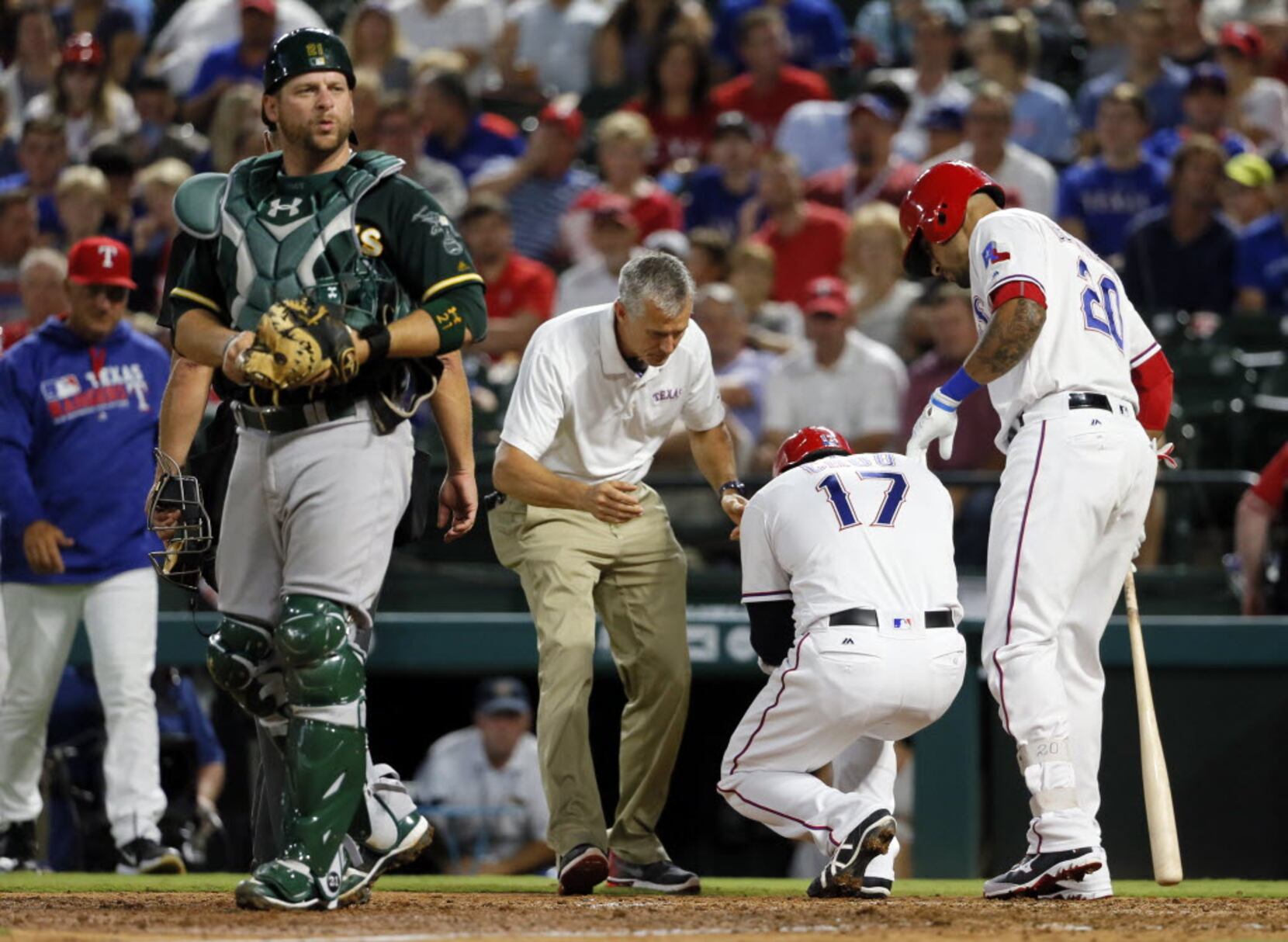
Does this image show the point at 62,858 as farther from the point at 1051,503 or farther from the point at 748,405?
the point at 1051,503

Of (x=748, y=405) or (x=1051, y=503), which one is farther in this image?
(x=748, y=405)

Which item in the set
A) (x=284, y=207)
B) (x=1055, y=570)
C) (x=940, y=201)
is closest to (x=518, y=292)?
(x=940, y=201)

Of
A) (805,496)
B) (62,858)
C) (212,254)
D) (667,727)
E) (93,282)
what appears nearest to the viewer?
(212,254)

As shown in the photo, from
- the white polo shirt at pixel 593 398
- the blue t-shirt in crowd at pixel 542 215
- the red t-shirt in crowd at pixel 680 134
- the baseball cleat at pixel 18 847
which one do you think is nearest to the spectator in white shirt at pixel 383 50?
the red t-shirt in crowd at pixel 680 134

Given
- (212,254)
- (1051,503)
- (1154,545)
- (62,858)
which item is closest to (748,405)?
(1154,545)

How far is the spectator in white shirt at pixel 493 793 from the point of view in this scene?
844cm

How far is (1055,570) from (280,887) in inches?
82.8

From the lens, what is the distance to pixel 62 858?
804 centimetres

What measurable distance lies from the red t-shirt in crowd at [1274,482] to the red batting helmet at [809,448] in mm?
2490

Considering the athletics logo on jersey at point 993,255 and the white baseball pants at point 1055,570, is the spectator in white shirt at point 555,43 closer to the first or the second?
the athletics logo on jersey at point 993,255

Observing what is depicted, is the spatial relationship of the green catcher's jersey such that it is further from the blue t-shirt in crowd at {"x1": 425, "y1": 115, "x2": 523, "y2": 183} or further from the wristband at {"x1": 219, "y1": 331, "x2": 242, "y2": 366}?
the blue t-shirt in crowd at {"x1": 425, "y1": 115, "x2": 523, "y2": 183}

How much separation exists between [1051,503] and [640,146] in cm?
608

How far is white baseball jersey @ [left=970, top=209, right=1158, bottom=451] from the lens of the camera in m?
5.37

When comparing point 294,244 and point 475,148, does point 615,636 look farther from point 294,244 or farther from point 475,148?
point 475,148
